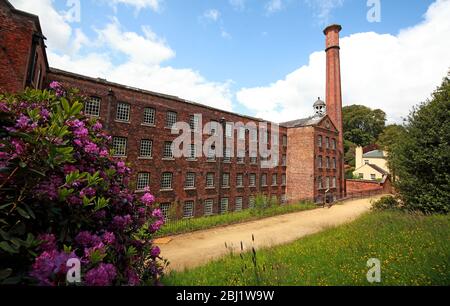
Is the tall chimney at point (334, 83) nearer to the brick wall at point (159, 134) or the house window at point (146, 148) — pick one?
the brick wall at point (159, 134)

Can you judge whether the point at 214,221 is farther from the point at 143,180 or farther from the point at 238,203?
the point at 238,203

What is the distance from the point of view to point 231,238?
1393cm

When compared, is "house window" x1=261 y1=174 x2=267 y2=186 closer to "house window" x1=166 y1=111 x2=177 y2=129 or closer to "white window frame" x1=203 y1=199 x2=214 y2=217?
"white window frame" x1=203 y1=199 x2=214 y2=217

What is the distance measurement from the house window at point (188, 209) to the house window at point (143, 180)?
14.4 ft

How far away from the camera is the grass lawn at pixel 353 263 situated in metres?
5.25

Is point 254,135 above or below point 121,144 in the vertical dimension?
above

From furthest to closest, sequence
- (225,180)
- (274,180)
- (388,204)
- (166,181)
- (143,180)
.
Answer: (274,180), (225,180), (166,181), (143,180), (388,204)

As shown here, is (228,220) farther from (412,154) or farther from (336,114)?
(336,114)

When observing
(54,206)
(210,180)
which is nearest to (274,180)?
(210,180)

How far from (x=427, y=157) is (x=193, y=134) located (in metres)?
18.0

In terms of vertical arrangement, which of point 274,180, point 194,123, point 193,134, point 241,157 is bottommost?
point 274,180

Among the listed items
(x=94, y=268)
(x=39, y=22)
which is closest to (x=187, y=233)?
(x=94, y=268)

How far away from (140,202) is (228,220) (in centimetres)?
1494

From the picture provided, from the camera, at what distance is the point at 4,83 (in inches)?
414
